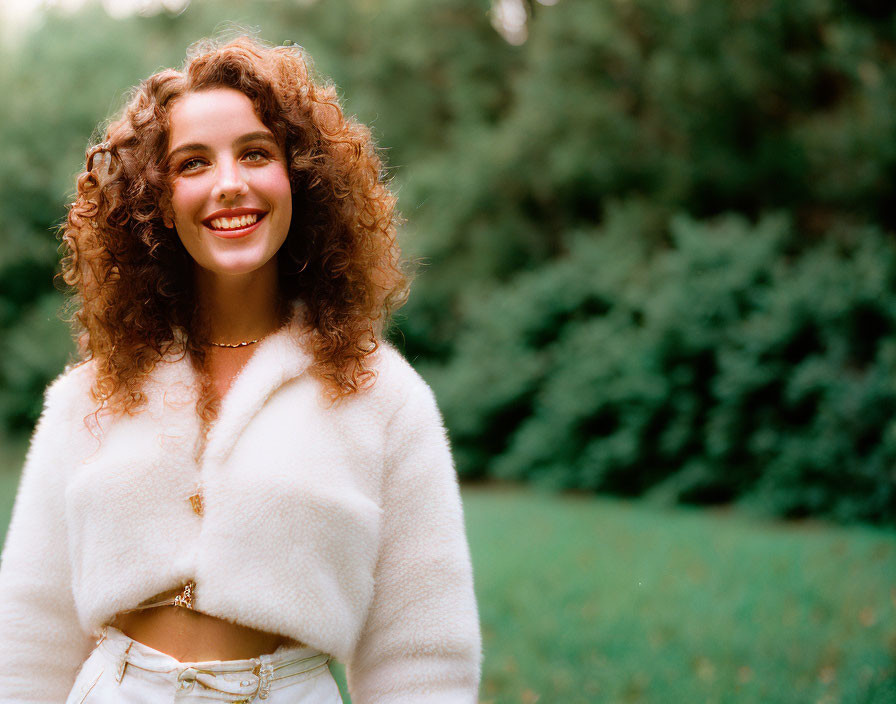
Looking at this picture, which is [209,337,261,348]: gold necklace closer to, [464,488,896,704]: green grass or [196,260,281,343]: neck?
[196,260,281,343]: neck

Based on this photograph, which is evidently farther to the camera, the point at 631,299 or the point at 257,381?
the point at 631,299

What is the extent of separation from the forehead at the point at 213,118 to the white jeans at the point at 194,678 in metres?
1.04

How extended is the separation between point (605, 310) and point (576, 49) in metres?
5.12

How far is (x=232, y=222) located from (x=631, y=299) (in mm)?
10556

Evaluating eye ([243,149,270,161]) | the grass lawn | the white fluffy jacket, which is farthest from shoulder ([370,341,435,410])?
the grass lawn

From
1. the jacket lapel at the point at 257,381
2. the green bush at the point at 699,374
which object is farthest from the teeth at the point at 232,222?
the green bush at the point at 699,374

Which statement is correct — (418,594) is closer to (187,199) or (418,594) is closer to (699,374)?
(187,199)

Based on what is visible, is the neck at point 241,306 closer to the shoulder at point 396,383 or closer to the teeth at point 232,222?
the teeth at point 232,222

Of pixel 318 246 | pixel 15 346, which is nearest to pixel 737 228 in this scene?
pixel 318 246

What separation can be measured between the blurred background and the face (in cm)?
344

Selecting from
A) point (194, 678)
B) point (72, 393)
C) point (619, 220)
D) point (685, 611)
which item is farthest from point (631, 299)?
point (194, 678)

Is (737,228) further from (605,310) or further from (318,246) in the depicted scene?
(318,246)

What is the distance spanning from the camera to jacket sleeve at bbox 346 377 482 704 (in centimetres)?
186

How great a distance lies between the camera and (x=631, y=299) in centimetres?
1206
